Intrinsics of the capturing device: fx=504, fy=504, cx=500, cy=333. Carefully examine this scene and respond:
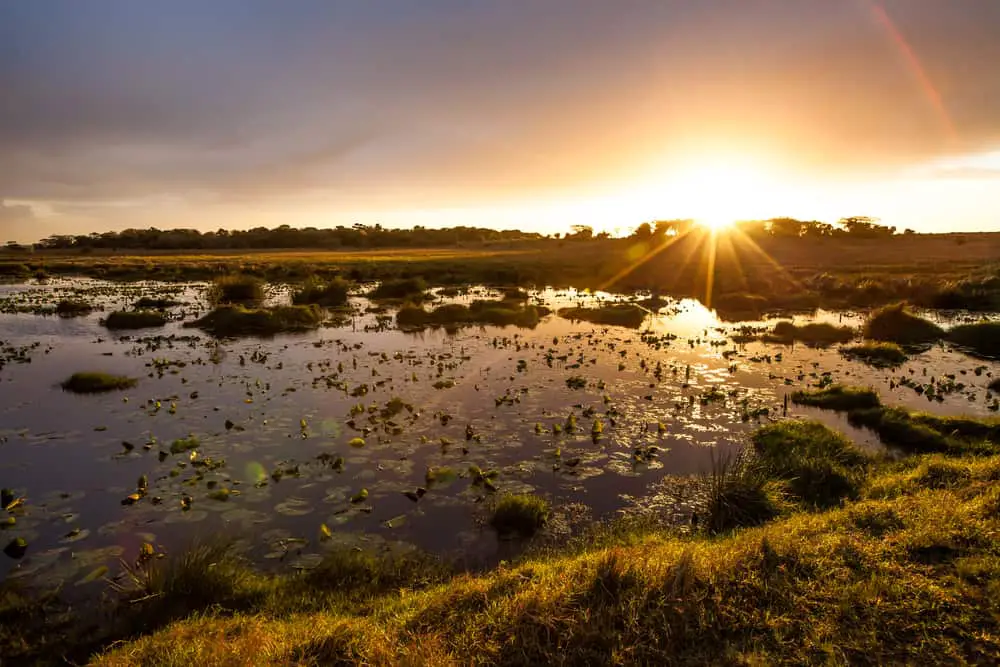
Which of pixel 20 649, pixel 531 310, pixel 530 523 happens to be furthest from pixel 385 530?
pixel 531 310

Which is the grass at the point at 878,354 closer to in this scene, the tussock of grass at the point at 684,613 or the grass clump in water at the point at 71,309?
the tussock of grass at the point at 684,613

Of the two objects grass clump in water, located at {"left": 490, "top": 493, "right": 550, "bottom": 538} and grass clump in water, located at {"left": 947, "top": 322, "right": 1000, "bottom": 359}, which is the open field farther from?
grass clump in water, located at {"left": 490, "top": 493, "right": 550, "bottom": 538}

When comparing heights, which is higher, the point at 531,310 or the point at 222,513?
the point at 531,310

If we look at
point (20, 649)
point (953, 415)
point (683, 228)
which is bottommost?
point (20, 649)

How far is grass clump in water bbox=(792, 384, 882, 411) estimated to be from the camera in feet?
60.3

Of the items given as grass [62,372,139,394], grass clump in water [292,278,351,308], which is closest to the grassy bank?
grass [62,372,139,394]

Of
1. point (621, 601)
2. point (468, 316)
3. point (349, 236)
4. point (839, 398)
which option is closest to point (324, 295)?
point (468, 316)

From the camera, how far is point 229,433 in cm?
1606

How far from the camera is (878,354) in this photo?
2605cm

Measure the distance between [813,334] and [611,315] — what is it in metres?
13.4

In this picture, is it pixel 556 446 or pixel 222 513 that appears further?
pixel 556 446

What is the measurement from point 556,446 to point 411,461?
4.34 metres

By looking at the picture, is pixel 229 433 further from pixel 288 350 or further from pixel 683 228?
pixel 683 228

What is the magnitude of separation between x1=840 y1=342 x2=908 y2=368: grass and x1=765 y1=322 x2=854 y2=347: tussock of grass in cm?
279
